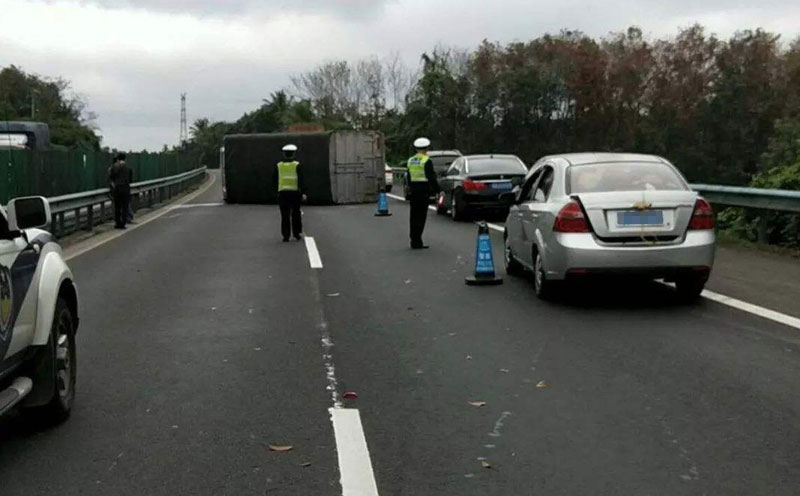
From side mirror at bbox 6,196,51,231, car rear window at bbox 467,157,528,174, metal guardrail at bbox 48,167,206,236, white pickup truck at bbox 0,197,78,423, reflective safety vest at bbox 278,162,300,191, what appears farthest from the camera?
car rear window at bbox 467,157,528,174

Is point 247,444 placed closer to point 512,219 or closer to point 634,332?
point 634,332

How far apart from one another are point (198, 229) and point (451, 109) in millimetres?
49017

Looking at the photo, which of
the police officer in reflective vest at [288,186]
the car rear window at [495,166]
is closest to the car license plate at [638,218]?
the police officer in reflective vest at [288,186]

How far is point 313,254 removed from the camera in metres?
16.9

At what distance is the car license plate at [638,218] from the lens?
10.1m

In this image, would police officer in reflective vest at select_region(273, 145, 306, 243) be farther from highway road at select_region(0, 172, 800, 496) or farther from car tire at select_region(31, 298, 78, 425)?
car tire at select_region(31, 298, 78, 425)

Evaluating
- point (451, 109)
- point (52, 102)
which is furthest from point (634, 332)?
point (451, 109)

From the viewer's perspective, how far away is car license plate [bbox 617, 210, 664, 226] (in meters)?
10.1

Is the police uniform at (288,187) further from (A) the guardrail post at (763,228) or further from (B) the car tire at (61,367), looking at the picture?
(B) the car tire at (61,367)

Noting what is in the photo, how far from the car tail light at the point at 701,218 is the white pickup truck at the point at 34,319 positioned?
20.1ft

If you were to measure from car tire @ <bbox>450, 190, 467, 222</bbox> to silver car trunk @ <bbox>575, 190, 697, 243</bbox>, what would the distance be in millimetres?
13348

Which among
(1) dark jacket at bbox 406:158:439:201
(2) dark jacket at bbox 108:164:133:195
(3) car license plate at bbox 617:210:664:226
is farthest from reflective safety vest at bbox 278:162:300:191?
(3) car license plate at bbox 617:210:664:226

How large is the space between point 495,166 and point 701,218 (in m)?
13.8

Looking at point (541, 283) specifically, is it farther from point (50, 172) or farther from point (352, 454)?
point (50, 172)
